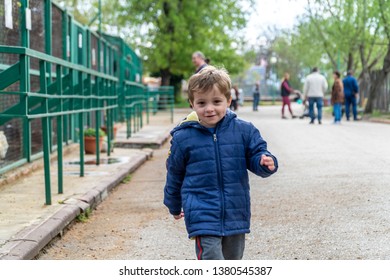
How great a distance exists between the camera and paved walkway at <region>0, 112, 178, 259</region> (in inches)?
213

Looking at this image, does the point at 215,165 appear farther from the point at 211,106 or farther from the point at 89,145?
the point at 89,145

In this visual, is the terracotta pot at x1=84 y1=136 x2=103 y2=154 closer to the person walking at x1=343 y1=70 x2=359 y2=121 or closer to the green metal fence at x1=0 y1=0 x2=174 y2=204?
the green metal fence at x1=0 y1=0 x2=174 y2=204

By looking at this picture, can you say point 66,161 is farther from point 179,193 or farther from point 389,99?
point 389,99

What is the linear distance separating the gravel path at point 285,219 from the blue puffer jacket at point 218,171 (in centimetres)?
137

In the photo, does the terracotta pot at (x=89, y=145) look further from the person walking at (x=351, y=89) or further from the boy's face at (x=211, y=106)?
the person walking at (x=351, y=89)

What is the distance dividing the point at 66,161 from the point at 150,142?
3.72m

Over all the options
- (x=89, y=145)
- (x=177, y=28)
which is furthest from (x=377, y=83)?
(x=89, y=145)

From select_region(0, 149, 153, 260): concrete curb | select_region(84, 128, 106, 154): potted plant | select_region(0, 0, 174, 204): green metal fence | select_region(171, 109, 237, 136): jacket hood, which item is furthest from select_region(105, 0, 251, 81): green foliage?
select_region(171, 109, 237, 136): jacket hood

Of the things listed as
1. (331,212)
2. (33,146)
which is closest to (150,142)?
(33,146)

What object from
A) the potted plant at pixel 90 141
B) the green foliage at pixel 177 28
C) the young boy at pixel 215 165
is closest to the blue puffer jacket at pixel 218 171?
the young boy at pixel 215 165

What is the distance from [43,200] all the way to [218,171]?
3.71m
